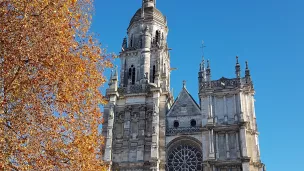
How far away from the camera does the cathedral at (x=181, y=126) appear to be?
25625mm

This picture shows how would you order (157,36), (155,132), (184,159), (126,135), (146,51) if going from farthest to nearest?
(157,36)
(146,51)
(126,135)
(155,132)
(184,159)

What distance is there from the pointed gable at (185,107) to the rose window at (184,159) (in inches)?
114

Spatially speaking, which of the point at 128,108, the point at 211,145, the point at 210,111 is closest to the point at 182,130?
the point at 210,111

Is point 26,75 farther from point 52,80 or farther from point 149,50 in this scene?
point 149,50

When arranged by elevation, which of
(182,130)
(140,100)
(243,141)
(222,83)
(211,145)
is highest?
(222,83)

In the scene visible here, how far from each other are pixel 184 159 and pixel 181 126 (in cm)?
275

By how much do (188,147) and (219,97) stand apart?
4.80 metres

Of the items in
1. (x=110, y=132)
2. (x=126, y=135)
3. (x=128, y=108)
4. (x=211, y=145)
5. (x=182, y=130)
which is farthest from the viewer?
(x=128, y=108)

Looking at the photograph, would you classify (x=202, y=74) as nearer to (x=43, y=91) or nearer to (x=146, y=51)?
(x=146, y=51)

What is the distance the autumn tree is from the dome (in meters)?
23.2

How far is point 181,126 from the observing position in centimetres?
2788

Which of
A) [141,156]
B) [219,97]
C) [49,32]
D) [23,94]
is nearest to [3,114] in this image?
[23,94]

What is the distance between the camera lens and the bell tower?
26.8 meters

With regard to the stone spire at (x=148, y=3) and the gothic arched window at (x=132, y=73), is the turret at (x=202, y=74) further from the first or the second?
the stone spire at (x=148, y=3)
